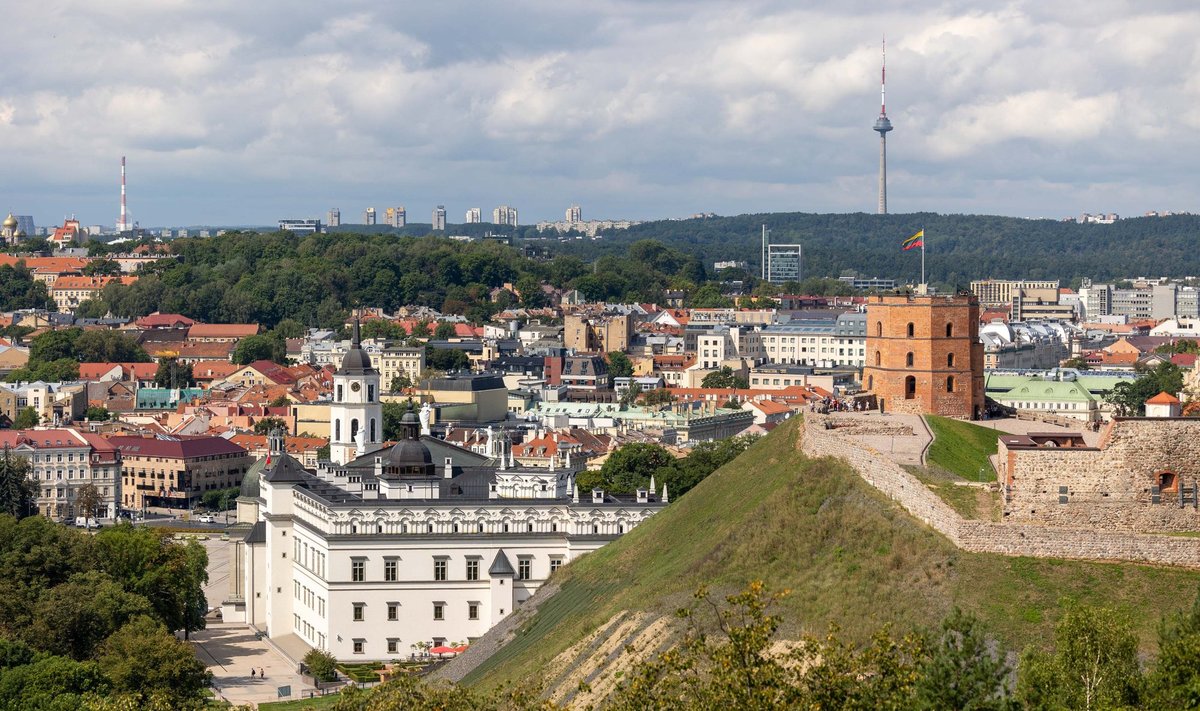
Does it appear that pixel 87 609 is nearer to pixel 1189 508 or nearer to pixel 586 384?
pixel 1189 508

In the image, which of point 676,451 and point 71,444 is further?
point 71,444

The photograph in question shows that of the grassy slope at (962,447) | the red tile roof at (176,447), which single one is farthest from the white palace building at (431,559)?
the red tile roof at (176,447)

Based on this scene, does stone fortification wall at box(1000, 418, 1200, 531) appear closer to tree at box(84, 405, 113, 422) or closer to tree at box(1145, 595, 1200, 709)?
tree at box(1145, 595, 1200, 709)

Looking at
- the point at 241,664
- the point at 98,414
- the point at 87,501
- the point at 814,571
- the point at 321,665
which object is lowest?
the point at 241,664

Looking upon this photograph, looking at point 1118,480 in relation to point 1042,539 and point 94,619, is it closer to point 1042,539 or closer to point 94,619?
point 1042,539

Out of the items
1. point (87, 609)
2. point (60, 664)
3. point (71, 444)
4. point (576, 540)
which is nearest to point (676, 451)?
point (71, 444)

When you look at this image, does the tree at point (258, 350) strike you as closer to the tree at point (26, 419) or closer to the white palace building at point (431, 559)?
the tree at point (26, 419)

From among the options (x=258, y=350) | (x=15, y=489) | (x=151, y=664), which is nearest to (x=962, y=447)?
(x=151, y=664)
